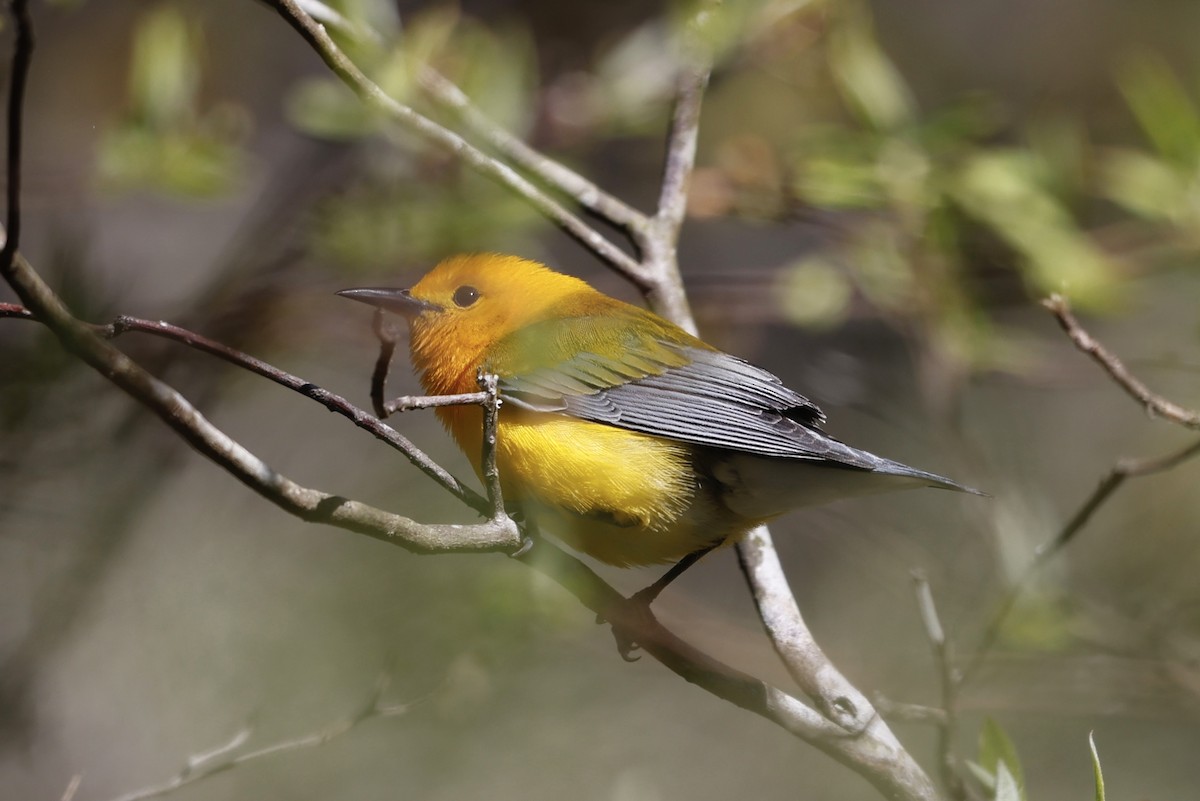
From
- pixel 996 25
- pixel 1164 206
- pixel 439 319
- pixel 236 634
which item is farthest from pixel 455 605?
pixel 996 25

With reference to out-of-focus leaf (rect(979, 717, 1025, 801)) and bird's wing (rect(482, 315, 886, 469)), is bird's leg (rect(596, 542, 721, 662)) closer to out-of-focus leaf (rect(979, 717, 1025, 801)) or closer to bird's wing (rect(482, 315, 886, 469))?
bird's wing (rect(482, 315, 886, 469))

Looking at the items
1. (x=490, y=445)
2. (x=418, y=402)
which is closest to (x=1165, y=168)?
(x=490, y=445)

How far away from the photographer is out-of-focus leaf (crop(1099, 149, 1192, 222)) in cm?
429

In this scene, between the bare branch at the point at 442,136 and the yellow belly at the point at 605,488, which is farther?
the yellow belly at the point at 605,488

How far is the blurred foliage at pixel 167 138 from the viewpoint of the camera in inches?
148

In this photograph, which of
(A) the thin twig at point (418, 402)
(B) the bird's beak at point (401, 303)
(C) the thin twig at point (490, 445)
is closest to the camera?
(A) the thin twig at point (418, 402)

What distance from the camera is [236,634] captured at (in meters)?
4.62

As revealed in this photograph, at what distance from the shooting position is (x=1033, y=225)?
451 cm

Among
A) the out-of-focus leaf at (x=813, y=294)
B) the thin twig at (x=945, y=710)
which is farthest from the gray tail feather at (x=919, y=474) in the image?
the out-of-focus leaf at (x=813, y=294)

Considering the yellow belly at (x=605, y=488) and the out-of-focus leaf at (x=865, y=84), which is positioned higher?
the out-of-focus leaf at (x=865, y=84)

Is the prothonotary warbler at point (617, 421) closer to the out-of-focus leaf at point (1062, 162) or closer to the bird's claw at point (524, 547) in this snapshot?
the bird's claw at point (524, 547)

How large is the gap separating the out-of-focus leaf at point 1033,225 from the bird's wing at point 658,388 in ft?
4.27

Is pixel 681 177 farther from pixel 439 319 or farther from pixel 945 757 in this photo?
pixel 945 757

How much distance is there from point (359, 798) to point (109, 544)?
1453 millimetres
